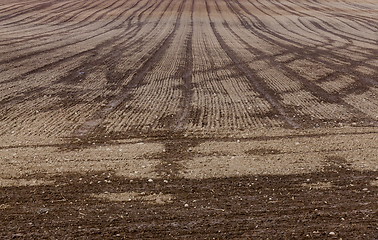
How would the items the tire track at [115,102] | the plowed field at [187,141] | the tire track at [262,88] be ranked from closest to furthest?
the plowed field at [187,141] < the tire track at [115,102] < the tire track at [262,88]

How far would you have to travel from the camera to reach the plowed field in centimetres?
512

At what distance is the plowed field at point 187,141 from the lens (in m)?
5.12

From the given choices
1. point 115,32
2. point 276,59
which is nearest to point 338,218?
point 276,59

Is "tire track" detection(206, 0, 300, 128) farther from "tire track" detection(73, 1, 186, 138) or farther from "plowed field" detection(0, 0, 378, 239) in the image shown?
"tire track" detection(73, 1, 186, 138)

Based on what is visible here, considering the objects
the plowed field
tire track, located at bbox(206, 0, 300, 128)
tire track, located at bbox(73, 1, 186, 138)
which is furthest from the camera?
tire track, located at bbox(206, 0, 300, 128)

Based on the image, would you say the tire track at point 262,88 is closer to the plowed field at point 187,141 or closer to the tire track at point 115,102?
the plowed field at point 187,141

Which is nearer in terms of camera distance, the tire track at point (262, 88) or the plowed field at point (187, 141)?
the plowed field at point (187, 141)

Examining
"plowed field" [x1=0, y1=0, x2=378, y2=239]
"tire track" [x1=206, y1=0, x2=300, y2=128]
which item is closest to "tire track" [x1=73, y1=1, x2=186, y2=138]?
"plowed field" [x1=0, y1=0, x2=378, y2=239]

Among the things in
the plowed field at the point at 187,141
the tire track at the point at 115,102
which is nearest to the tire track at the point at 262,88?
the plowed field at the point at 187,141

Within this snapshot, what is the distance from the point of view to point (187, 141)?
25.3 ft

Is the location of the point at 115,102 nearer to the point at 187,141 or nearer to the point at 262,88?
the point at 187,141

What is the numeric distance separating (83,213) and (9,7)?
34.8 meters

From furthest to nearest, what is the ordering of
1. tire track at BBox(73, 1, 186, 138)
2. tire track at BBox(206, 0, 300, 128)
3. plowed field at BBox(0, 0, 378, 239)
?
tire track at BBox(206, 0, 300, 128) < tire track at BBox(73, 1, 186, 138) < plowed field at BBox(0, 0, 378, 239)

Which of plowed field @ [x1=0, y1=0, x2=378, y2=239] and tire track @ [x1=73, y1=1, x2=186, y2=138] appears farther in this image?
tire track @ [x1=73, y1=1, x2=186, y2=138]
